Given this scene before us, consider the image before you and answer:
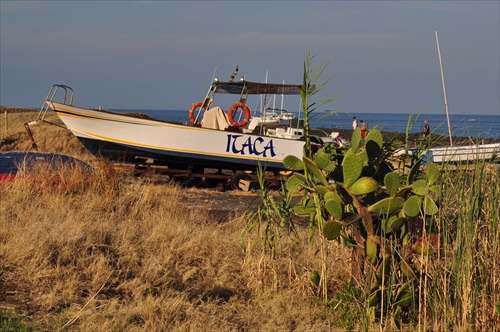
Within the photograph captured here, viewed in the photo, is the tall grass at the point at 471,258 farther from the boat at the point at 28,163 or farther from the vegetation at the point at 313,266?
the boat at the point at 28,163

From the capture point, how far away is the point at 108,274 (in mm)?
7699

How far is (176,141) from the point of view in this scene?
18.0 metres

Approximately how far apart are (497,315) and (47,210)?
6.32 m

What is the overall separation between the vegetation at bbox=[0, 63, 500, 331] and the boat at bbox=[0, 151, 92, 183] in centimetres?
392

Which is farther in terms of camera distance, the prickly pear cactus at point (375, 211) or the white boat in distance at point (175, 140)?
the white boat in distance at point (175, 140)

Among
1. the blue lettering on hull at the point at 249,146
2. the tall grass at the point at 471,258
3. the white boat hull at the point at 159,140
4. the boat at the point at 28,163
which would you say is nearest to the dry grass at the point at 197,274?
the tall grass at the point at 471,258

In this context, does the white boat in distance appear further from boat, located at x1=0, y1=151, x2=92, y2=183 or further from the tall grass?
the tall grass

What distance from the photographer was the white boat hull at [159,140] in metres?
18.0

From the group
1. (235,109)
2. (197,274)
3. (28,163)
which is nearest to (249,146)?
(235,109)

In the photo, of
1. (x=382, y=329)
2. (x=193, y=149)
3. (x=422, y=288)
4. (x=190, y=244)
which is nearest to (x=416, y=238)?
(x=422, y=288)

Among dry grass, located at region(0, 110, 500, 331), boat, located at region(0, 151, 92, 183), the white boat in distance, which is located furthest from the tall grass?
the white boat in distance

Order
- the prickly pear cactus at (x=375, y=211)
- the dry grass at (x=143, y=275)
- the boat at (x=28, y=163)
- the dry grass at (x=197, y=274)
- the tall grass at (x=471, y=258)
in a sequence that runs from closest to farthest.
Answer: the tall grass at (x=471, y=258), the dry grass at (x=197, y=274), the dry grass at (x=143, y=275), the prickly pear cactus at (x=375, y=211), the boat at (x=28, y=163)

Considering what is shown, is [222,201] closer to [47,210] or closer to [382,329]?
[47,210]

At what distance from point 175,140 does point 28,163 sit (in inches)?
185
